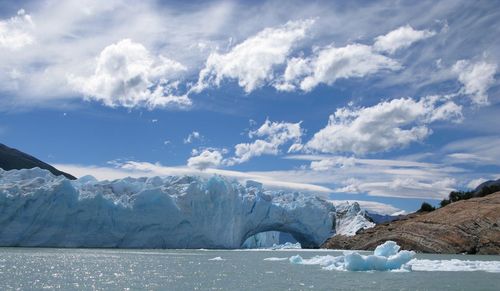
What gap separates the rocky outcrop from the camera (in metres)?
50.8

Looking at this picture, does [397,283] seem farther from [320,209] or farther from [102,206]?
[320,209]

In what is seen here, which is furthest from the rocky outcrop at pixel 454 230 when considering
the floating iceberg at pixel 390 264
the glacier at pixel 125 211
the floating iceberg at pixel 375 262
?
the floating iceberg at pixel 375 262

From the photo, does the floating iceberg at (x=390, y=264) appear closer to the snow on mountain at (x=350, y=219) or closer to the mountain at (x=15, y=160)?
the snow on mountain at (x=350, y=219)

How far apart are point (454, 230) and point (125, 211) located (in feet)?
99.0

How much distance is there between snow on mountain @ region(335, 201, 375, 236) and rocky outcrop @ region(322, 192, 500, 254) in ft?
29.1

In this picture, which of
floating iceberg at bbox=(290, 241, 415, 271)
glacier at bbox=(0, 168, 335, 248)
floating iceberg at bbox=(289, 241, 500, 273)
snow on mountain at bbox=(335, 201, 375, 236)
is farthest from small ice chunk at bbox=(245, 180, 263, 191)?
floating iceberg at bbox=(290, 241, 415, 271)

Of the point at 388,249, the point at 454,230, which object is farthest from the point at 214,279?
the point at 454,230

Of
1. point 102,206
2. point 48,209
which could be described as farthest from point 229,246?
point 48,209

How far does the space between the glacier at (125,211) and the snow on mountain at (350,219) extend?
10454 millimetres

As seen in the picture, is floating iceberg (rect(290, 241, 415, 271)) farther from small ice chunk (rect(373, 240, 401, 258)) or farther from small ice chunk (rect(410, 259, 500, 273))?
small ice chunk (rect(410, 259, 500, 273))

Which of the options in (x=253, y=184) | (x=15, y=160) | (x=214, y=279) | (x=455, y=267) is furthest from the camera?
(x=15, y=160)

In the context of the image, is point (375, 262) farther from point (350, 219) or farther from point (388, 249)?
point (350, 219)

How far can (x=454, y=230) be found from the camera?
51.9 meters

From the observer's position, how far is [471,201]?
55656 mm
